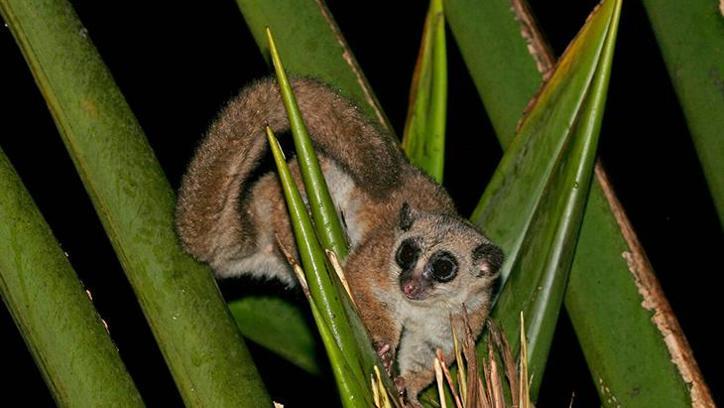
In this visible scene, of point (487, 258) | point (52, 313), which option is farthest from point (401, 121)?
point (52, 313)

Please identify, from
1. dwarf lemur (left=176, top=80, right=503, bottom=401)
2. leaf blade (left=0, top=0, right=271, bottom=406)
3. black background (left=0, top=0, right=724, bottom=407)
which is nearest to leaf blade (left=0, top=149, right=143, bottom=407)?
leaf blade (left=0, top=0, right=271, bottom=406)

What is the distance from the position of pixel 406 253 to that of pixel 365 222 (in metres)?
0.14

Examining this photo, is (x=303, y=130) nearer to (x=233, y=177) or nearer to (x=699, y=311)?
(x=233, y=177)

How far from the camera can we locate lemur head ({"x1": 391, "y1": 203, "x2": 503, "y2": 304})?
8.67 ft

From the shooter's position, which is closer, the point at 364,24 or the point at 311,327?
the point at 311,327

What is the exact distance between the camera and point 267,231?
2668 mm

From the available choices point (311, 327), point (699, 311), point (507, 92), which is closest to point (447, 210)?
point (311, 327)

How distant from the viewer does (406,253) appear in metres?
2.69

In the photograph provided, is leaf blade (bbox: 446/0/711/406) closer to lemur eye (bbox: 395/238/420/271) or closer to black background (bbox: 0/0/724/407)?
lemur eye (bbox: 395/238/420/271)

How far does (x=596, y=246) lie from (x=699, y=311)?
3.20 meters

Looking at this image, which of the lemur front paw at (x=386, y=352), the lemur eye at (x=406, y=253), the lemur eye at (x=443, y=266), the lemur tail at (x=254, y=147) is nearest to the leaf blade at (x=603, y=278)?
the lemur tail at (x=254, y=147)

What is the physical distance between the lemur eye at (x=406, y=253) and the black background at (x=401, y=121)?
959mm

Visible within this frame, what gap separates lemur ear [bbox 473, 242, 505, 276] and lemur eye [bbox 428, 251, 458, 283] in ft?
0.35

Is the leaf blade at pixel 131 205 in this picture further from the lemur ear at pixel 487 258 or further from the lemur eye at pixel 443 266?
the lemur eye at pixel 443 266
